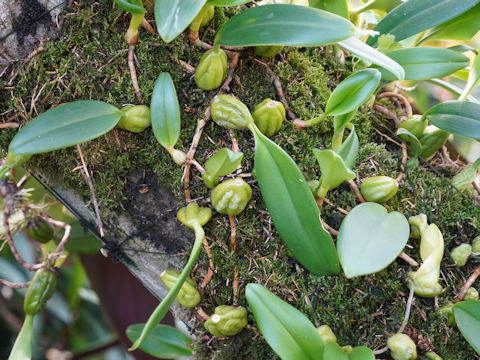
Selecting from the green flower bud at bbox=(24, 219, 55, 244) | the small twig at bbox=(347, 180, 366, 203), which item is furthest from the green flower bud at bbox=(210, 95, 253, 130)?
the green flower bud at bbox=(24, 219, 55, 244)

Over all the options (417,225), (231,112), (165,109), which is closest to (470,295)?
(417,225)

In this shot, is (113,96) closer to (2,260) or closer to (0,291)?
(2,260)

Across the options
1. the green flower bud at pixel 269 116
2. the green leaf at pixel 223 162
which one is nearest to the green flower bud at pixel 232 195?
the green leaf at pixel 223 162

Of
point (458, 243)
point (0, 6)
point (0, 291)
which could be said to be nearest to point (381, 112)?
point (458, 243)

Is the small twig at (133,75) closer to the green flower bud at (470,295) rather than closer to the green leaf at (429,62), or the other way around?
the green leaf at (429,62)

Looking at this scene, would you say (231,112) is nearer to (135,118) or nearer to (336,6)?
(135,118)

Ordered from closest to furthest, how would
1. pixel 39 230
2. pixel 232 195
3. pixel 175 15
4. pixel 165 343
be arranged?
Result: pixel 175 15 → pixel 232 195 → pixel 165 343 → pixel 39 230

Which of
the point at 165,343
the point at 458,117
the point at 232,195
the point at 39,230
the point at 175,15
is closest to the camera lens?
the point at 175,15
